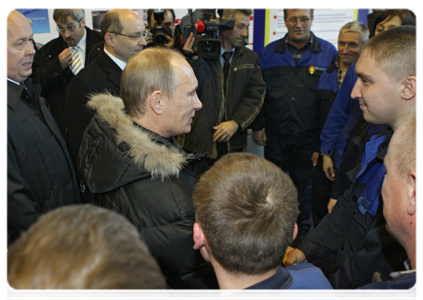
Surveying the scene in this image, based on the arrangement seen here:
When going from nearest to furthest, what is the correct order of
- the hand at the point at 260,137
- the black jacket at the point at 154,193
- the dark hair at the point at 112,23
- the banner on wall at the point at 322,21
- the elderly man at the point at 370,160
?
the black jacket at the point at 154,193 → the elderly man at the point at 370,160 → the dark hair at the point at 112,23 → the hand at the point at 260,137 → the banner on wall at the point at 322,21

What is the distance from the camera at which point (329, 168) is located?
102 inches

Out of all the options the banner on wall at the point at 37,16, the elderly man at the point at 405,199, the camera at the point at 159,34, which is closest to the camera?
the elderly man at the point at 405,199

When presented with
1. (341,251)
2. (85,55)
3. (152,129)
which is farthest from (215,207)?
(85,55)

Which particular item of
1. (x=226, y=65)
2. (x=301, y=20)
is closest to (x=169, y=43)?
(x=226, y=65)

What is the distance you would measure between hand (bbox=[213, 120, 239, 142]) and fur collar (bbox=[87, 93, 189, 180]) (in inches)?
57.4

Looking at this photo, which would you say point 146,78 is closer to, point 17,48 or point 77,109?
point 17,48

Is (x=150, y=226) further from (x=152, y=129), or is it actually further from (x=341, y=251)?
(x=341, y=251)

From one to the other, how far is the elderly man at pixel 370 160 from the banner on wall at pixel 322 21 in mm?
2556

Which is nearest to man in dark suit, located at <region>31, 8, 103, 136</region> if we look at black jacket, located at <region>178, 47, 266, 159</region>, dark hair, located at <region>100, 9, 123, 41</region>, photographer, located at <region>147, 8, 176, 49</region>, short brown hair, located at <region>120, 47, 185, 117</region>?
dark hair, located at <region>100, 9, 123, 41</region>

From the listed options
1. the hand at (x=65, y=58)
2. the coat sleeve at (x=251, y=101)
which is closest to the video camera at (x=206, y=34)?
the coat sleeve at (x=251, y=101)

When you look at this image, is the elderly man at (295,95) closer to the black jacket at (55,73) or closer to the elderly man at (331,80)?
the elderly man at (331,80)

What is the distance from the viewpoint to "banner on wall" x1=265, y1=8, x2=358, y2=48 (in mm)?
3865

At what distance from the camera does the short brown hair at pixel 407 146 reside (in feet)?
2.65

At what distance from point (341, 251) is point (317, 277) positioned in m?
0.66
